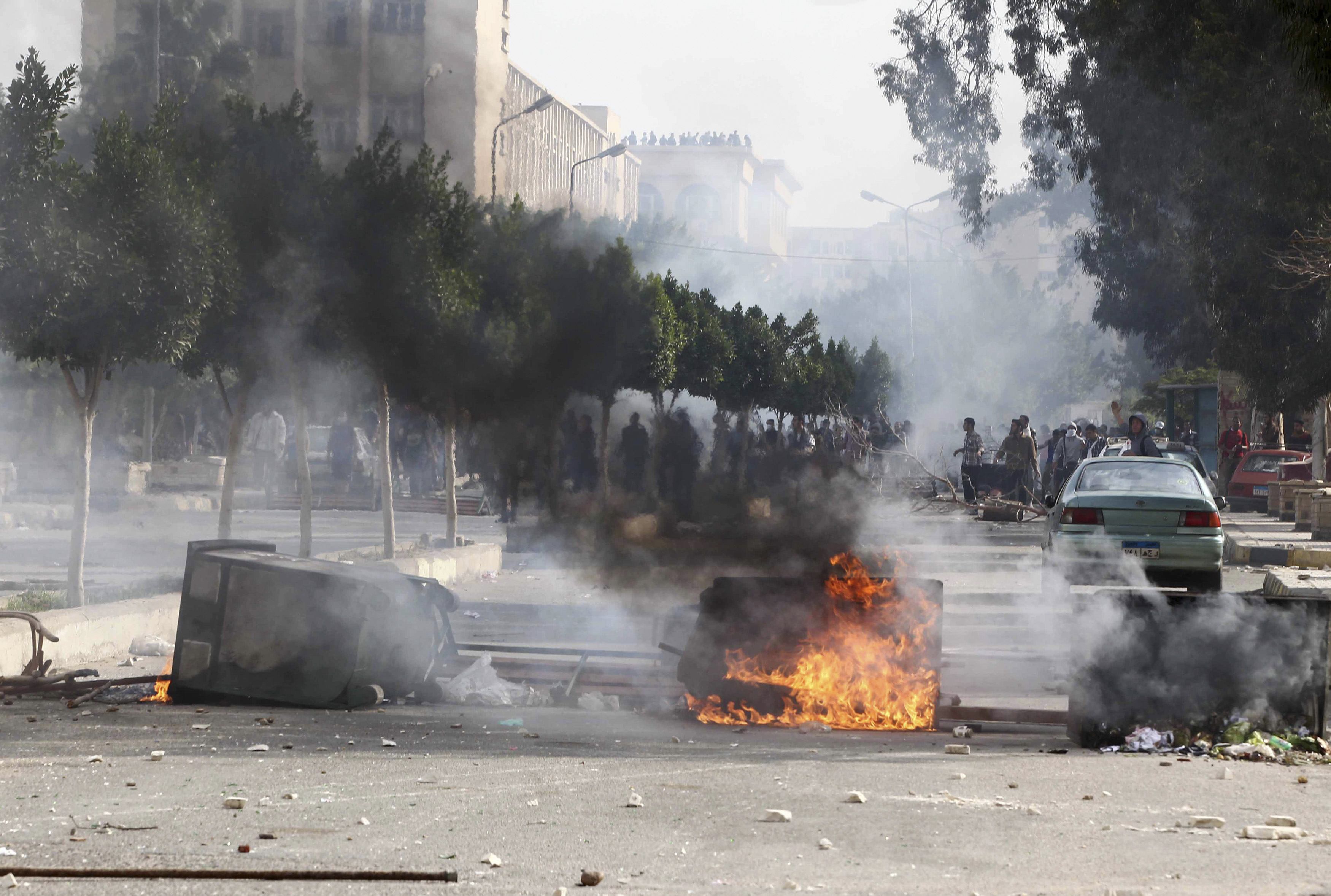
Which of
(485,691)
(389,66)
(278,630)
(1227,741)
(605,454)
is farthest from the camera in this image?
(389,66)

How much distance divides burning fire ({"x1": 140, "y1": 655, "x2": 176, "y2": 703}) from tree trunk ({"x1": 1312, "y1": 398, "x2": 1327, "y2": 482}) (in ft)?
63.8

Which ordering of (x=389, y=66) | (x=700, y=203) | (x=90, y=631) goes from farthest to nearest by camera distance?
(x=700, y=203)
(x=389, y=66)
(x=90, y=631)

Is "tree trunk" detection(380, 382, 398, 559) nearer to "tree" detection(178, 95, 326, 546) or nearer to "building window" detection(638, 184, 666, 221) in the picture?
"tree" detection(178, 95, 326, 546)

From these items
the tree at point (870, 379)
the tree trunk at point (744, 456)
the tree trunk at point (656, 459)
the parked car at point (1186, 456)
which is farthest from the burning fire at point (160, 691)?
the tree at point (870, 379)

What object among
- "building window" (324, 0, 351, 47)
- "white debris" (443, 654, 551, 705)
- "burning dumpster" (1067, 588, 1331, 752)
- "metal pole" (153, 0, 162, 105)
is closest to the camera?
"burning dumpster" (1067, 588, 1331, 752)

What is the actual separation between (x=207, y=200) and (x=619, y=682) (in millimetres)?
6020

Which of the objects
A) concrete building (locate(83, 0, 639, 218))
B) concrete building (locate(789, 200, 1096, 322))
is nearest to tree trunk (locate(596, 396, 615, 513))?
concrete building (locate(83, 0, 639, 218))

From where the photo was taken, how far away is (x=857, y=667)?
24.9 feet

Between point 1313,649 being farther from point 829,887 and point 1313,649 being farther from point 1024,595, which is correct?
point 1024,595

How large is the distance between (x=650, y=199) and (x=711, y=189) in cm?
488

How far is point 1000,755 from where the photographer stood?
6.69 m

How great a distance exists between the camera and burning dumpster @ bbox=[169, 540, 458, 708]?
24.7ft

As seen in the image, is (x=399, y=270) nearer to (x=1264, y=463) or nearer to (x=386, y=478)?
(x=386, y=478)

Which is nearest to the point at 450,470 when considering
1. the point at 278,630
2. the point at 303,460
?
the point at 303,460
